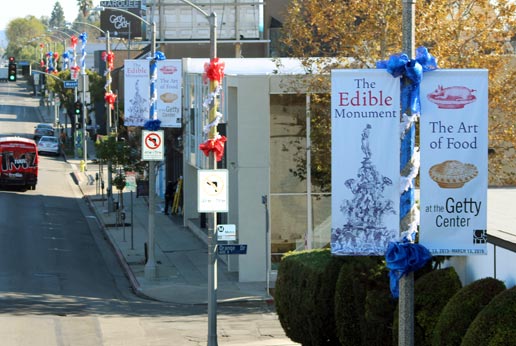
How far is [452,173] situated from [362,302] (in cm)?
611

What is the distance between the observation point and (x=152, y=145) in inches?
1256

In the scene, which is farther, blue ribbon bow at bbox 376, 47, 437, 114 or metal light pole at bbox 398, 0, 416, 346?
metal light pole at bbox 398, 0, 416, 346

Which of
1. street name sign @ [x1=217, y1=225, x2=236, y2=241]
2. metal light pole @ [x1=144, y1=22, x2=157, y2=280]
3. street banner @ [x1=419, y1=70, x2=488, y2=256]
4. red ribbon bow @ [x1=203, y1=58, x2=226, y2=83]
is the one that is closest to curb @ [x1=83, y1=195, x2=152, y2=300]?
metal light pole @ [x1=144, y1=22, x2=157, y2=280]

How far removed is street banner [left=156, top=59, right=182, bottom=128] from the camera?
1267 inches

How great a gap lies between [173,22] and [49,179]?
13.0 metres

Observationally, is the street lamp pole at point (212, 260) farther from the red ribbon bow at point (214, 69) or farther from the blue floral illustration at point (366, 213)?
the blue floral illustration at point (366, 213)

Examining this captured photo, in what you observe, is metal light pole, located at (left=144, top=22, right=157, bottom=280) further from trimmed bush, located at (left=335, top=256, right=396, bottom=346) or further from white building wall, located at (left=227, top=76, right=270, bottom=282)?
trimmed bush, located at (left=335, top=256, right=396, bottom=346)

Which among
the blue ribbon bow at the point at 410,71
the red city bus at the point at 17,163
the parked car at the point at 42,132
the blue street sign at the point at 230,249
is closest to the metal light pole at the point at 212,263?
the blue street sign at the point at 230,249

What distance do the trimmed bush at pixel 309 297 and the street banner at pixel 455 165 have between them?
674 centimetres

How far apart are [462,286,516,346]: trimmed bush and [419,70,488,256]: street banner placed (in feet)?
3.64

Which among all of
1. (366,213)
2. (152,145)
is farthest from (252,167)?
(366,213)

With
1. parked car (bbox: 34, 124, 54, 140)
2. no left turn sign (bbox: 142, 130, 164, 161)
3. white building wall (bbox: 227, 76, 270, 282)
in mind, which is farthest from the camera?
parked car (bbox: 34, 124, 54, 140)

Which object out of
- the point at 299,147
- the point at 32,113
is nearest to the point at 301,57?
the point at 299,147

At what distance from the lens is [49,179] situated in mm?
64438
